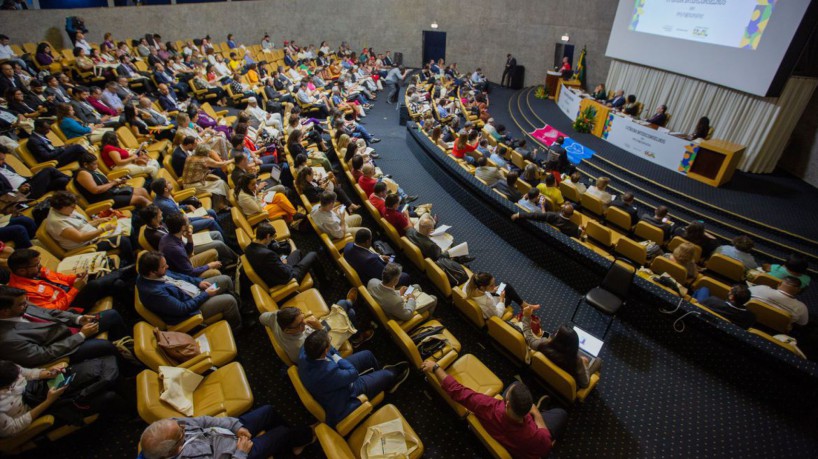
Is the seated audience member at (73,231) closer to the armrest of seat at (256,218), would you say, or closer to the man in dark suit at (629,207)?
the armrest of seat at (256,218)

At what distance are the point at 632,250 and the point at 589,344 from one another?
5.39 feet

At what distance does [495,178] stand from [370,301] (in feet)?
12.4

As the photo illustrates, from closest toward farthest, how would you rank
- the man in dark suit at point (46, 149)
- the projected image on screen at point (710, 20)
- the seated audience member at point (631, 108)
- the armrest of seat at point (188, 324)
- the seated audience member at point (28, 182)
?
the armrest of seat at point (188, 324)
the seated audience member at point (28, 182)
the man in dark suit at point (46, 149)
the projected image on screen at point (710, 20)
the seated audience member at point (631, 108)

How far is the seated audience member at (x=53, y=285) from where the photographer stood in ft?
8.98

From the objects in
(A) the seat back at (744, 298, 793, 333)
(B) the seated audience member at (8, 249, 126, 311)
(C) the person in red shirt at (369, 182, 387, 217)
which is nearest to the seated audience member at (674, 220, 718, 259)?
(A) the seat back at (744, 298, 793, 333)

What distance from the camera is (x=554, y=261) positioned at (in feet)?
14.1

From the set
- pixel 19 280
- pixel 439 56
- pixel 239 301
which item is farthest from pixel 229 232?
pixel 439 56

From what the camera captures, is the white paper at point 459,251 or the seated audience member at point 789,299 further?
the white paper at point 459,251

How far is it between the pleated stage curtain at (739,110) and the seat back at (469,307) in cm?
807

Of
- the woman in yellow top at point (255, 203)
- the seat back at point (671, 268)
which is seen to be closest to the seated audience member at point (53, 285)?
the woman in yellow top at point (255, 203)

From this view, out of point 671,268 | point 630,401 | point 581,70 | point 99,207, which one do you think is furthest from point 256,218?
point 581,70

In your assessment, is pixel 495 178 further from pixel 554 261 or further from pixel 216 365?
pixel 216 365

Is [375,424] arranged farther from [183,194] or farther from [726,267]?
[726,267]

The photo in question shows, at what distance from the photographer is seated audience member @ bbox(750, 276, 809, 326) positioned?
3484 millimetres
